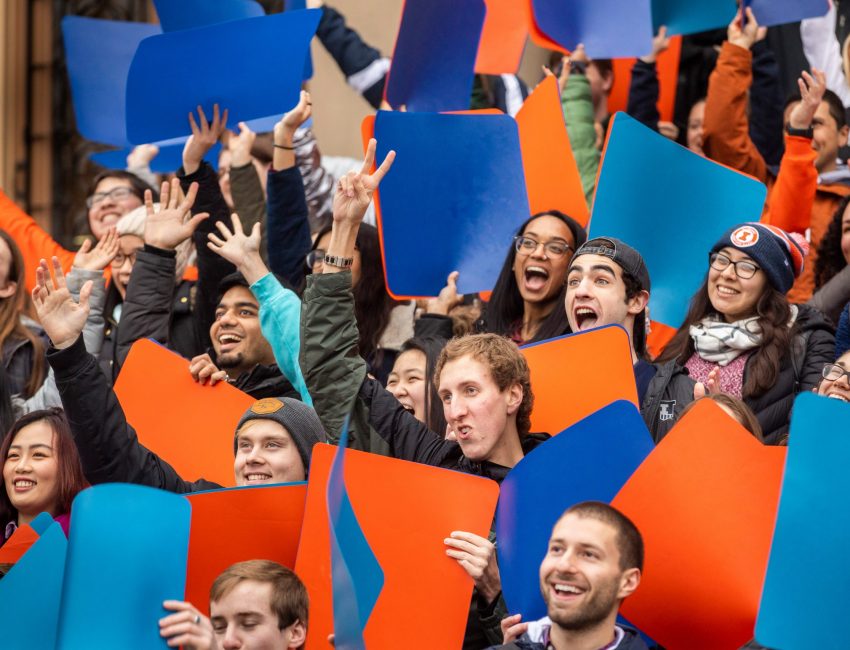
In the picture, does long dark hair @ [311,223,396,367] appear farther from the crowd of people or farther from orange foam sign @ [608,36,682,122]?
orange foam sign @ [608,36,682,122]

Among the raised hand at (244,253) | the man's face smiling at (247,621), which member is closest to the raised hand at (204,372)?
the raised hand at (244,253)

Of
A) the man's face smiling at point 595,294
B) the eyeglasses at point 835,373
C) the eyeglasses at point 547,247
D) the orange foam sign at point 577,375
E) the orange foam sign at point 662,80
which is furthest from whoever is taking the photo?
the orange foam sign at point 662,80

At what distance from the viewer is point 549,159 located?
255 inches

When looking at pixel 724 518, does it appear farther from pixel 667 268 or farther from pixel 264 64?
pixel 264 64

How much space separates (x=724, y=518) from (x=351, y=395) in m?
1.36

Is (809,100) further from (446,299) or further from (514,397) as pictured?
(514,397)

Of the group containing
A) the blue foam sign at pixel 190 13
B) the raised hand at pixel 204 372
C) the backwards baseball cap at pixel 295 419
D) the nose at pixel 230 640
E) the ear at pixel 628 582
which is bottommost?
the nose at pixel 230 640

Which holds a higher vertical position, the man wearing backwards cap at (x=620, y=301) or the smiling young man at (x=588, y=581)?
the man wearing backwards cap at (x=620, y=301)

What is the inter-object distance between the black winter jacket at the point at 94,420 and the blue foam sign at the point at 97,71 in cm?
312

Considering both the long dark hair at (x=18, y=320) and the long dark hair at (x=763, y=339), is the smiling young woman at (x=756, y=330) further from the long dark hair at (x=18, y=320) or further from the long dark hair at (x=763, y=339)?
the long dark hair at (x=18, y=320)

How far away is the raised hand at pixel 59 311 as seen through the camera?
482cm

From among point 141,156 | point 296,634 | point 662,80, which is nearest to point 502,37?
point 662,80

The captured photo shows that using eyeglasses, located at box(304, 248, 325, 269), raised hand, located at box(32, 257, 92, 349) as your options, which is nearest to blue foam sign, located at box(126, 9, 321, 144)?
eyeglasses, located at box(304, 248, 325, 269)

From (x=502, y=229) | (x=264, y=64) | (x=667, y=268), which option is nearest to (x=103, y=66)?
(x=264, y=64)
